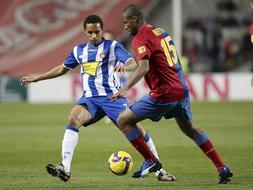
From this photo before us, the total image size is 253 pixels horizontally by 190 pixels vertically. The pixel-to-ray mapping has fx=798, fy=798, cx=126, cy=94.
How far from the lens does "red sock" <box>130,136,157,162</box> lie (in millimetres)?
9656

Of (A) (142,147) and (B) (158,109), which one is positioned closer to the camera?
(B) (158,109)

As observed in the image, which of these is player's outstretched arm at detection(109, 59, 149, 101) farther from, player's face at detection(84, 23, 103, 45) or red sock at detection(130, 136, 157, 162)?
player's face at detection(84, 23, 103, 45)

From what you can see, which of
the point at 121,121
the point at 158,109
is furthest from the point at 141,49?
the point at 121,121

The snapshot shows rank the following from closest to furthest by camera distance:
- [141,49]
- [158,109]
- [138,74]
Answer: [138,74] → [141,49] → [158,109]

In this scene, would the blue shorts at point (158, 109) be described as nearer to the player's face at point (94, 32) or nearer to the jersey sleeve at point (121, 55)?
the jersey sleeve at point (121, 55)

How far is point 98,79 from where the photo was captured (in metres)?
10.2

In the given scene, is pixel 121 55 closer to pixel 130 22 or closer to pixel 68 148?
pixel 130 22

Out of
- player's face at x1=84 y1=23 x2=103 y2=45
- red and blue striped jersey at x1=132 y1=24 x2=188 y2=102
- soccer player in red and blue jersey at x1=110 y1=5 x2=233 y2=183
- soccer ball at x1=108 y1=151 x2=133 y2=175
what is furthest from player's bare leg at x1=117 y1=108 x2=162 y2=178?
player's face at x1=84 y1=23 x2=103 y2=45

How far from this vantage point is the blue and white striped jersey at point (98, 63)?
10.2m

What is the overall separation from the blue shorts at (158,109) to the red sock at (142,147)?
46 centimetres

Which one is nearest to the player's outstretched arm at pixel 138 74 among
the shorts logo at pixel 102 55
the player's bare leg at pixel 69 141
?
the player's bare leg at pixel 69 141

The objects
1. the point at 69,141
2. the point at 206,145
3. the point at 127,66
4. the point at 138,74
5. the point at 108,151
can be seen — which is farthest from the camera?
the point at 108,151

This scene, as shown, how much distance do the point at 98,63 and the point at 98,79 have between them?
21cm

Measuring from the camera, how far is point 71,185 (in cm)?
927
